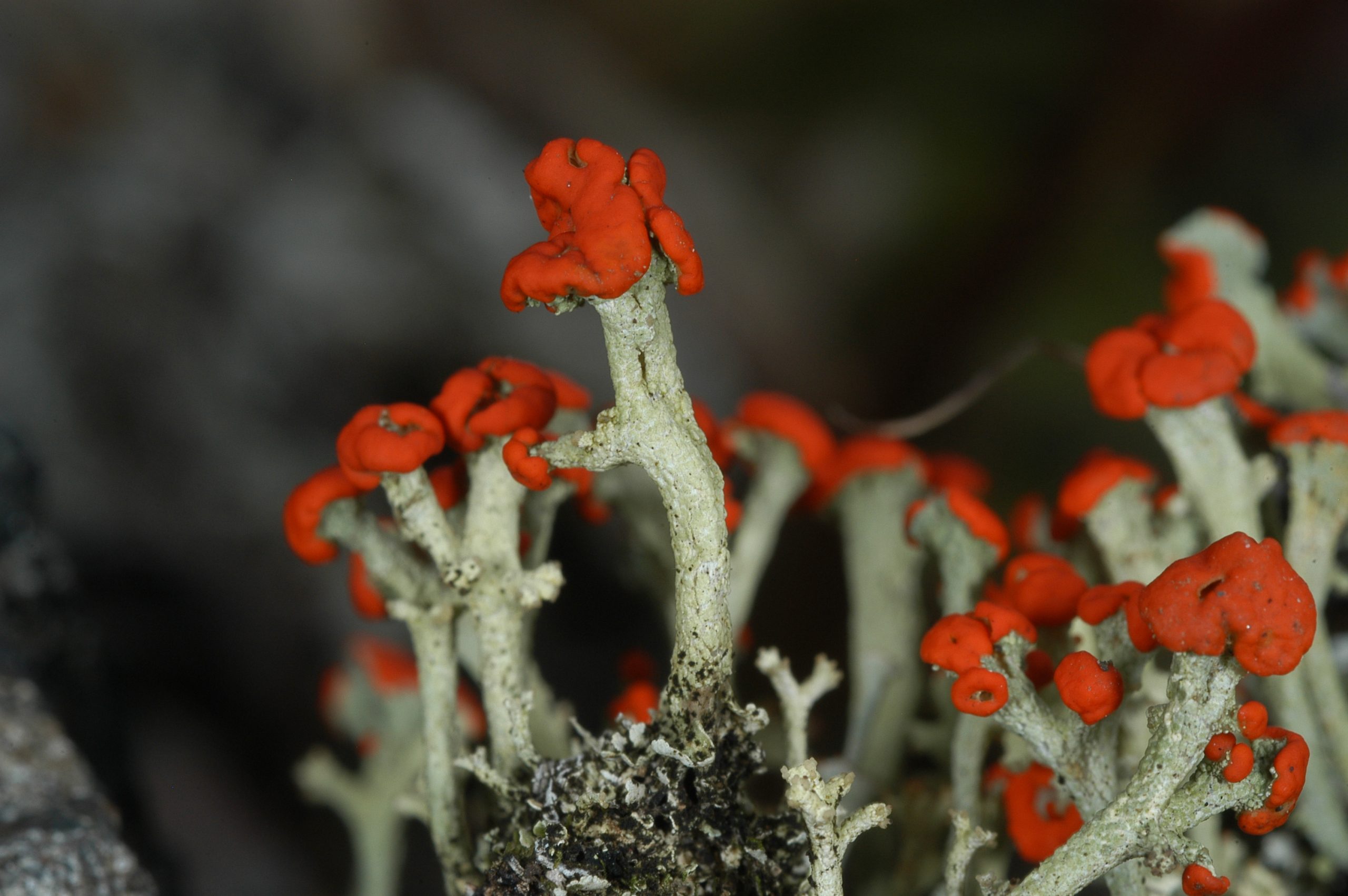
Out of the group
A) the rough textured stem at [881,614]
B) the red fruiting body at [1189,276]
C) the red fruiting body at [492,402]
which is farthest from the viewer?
the red fruiting body at [1189,276]

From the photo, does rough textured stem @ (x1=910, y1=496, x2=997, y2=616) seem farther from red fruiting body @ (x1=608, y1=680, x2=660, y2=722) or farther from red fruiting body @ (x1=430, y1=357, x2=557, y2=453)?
red fruiting body @ (x1=430, y1=357, x2=557, y2=453)

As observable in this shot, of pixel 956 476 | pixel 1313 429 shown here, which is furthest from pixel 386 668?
pixel 1313 429

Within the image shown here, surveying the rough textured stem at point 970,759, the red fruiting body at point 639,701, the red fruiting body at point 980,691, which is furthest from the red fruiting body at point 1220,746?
the red fruiting body at point 639,701

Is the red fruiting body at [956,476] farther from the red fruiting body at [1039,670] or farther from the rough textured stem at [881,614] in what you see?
the red fruiting body at [1039,670]

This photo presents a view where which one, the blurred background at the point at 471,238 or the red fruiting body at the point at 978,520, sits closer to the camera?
the red fruiting body at the point at 978,520

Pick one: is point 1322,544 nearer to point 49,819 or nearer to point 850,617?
point 850,617

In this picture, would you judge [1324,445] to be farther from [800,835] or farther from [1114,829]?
[800,835]
